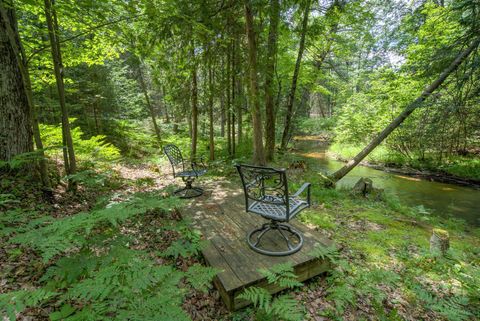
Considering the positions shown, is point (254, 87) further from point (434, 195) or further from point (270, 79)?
point (434, 195)

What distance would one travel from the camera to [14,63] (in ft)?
11.2

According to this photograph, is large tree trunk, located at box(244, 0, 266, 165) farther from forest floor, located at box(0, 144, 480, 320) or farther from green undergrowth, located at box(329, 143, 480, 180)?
green undergrowth, located at box(329, 143, 480, 180)

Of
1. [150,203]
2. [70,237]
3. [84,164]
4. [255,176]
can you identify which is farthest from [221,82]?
[70,237]

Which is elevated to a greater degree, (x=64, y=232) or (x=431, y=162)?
(x=64, y=232)

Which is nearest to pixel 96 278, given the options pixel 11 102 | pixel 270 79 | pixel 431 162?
pixel 11 102

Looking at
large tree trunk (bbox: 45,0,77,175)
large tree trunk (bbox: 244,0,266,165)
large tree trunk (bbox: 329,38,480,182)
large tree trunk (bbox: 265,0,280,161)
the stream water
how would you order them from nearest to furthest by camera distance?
1. large tree trunk (bbox: 45,0,77,175)
2. large tree trunk (bbox: 329,38,480,182)
3. large tree trunk (bbox: 244,0,266,165)
4. the stream water
5. large tree trunk (bbox: 265,0,280,161)

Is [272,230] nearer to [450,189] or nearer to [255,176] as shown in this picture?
[255,176]

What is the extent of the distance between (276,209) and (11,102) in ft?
14.7

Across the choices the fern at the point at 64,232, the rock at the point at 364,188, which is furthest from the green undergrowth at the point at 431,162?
the fern at the point at 64,232

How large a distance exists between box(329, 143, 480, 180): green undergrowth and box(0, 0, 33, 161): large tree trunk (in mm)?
13975

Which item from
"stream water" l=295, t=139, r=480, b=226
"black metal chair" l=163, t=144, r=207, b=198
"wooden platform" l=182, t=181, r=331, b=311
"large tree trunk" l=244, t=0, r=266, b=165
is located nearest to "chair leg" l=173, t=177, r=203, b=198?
"black metal chair" l=163, t=144, r=207, b=198

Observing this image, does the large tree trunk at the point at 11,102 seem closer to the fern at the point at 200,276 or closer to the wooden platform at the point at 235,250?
the wooden platform at the point at 235,250

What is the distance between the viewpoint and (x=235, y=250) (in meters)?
2.80

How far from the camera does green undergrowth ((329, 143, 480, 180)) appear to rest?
902 centimetres
